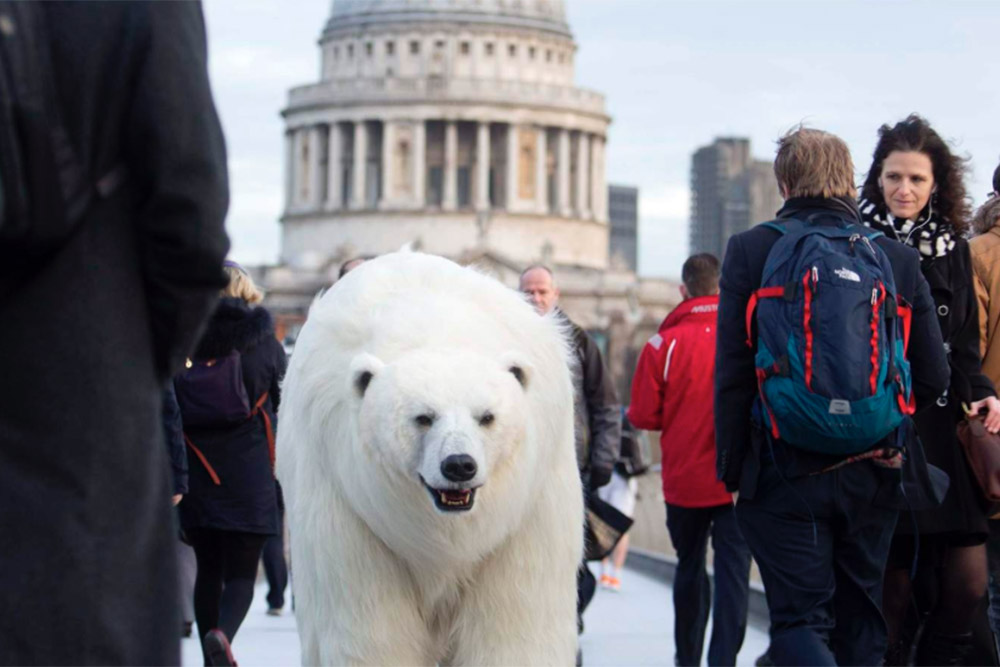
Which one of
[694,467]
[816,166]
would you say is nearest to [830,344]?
[816,166]

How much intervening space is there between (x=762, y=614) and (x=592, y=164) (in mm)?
98635

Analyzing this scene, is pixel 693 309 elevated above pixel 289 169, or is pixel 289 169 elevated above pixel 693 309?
pixel 289 169

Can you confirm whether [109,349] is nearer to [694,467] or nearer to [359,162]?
[694,467]

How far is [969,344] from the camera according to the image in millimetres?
7668

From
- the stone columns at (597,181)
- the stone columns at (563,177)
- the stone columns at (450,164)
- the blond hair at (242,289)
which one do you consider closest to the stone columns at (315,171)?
the stone columns at (450,164)

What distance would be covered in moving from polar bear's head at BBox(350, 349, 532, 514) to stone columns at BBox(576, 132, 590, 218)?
102 metres

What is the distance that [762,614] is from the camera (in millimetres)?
12297

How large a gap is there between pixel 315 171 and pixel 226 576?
100676 millimetres

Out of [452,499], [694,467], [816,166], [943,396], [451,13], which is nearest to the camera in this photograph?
[452,499]

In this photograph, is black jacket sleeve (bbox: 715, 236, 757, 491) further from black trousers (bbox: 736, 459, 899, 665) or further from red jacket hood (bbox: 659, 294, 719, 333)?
red jacket hood (bbox: 659, 294, 719, 333)

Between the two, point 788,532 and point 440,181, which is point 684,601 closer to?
point 788,532

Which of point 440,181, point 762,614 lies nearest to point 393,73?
point 440,181

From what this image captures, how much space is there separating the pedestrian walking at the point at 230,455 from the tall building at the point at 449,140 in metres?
94.2

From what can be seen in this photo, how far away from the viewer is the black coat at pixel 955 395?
7.57 m
